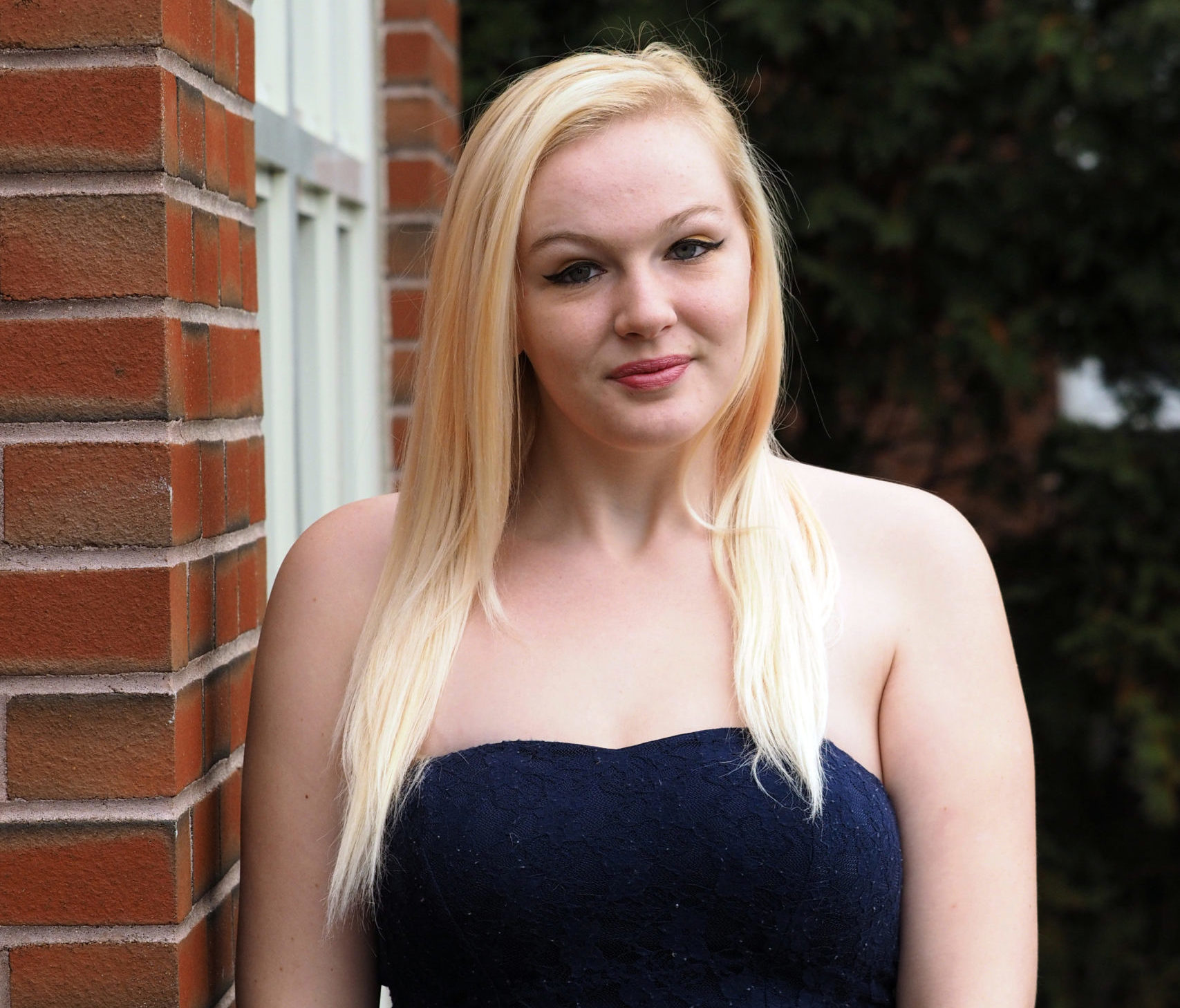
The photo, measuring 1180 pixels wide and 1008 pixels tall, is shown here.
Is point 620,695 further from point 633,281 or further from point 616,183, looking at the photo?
point 616,183

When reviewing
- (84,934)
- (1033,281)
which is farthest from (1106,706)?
(84,934)

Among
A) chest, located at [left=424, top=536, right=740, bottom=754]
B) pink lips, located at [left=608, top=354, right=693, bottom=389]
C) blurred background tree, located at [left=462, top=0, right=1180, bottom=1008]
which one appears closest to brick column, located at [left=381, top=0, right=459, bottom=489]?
blurred background tree, located at [left=462, top=0, right=1180, bottom=1008]

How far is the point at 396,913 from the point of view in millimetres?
1797

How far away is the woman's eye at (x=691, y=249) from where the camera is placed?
1.83m

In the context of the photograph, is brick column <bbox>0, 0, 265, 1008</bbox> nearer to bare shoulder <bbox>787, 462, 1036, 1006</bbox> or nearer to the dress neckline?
the dress neckline

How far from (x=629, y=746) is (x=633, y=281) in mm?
593

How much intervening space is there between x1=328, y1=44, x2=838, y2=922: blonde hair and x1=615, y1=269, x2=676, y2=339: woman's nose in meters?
0.16

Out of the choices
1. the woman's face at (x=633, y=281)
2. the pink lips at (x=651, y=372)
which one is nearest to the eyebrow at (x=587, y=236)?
the woman's face at (x=633, y=281)

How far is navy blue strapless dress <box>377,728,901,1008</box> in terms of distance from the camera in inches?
67.4

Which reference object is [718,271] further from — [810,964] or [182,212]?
[810,964]

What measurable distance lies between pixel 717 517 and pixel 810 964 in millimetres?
628

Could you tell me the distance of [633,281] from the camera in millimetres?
1777

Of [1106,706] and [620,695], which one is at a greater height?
[620,695]

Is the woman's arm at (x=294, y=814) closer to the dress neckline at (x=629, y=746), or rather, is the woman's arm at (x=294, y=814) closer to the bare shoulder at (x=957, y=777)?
the dress neckline at (x=629, y=746)
